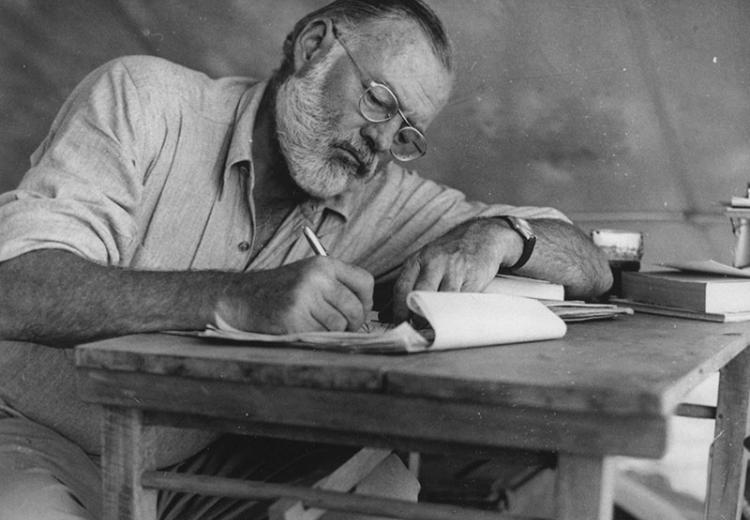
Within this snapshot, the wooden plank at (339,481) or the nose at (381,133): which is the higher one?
the nose at (381,133)

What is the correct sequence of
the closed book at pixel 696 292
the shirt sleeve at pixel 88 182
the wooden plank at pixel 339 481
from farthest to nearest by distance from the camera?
the closed book at pixel 696 292 → the shirt sleeve at pixel 88 182 → the wooden plank at pixel 339 481

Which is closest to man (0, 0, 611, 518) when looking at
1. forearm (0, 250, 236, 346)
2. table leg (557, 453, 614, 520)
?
forearm (0, 250, 236, 346)

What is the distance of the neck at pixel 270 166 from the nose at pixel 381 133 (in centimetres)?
22

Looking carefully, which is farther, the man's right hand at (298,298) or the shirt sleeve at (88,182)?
the shirt sleeve at (88,182)

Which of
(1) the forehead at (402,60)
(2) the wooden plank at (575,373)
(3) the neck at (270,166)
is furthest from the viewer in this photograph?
(3) the neck at (270,166)

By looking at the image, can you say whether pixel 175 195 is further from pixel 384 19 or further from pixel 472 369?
pixel 472 369

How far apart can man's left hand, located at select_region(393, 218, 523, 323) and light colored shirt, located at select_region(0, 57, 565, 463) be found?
0.35 m

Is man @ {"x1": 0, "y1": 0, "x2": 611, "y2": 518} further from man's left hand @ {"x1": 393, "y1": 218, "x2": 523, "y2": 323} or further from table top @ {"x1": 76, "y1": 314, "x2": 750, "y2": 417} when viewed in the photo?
table top @ {"x1": 76, "y1": 314, "x2": 750, "y2": 417}

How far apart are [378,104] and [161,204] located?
1.65ft

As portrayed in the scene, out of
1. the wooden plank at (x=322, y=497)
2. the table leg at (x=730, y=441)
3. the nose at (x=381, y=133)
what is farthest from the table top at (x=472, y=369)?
the nose at (x=381, y=133)

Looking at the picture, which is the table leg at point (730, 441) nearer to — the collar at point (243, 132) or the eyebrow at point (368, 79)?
the eyebrow at point (368, 79)

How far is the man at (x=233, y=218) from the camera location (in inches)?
52.3

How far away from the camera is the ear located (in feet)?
6.32

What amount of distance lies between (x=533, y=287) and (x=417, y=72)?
1.82 feet
